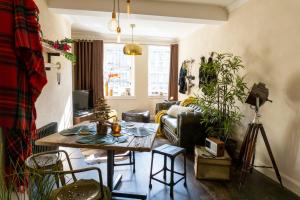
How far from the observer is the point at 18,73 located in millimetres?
1542

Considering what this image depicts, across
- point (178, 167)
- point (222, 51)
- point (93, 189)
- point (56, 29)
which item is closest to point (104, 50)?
point (56, 29)

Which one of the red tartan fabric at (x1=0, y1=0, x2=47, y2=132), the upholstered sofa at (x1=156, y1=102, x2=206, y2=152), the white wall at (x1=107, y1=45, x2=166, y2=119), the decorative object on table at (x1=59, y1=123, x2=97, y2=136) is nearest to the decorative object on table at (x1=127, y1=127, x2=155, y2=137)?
the decorative object on table at (x1=59, y1=123, x2=97, y2=136)

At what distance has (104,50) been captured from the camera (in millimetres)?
6273

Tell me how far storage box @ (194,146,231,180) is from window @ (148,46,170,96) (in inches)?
159

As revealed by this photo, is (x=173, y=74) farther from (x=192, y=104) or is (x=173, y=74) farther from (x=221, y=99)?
(x=221, y=99)

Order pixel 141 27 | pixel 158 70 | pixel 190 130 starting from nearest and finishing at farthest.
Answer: pixel 190 130 < pixel 141 27 < pixel 158 70

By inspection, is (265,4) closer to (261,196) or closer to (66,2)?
(261,196)

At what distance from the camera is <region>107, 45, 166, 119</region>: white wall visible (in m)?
6.34

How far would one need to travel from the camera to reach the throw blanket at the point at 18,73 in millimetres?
1458

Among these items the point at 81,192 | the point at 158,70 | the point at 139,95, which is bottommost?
the point at 81,192

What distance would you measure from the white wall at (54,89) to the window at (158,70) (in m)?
2.91

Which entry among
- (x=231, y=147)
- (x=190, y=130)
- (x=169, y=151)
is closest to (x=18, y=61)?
(x=169, y=151)

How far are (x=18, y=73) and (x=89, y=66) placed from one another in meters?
4.40

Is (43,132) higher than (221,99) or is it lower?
lower
